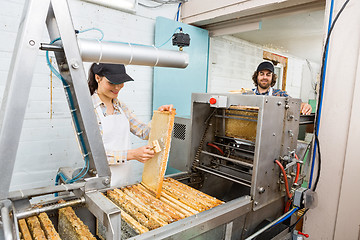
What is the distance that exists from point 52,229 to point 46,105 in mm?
1704

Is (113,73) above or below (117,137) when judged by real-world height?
above

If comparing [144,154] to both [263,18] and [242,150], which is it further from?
[263,18]

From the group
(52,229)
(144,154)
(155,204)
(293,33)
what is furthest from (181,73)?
(52,229)

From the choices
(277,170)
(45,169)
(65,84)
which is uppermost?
(65,84)

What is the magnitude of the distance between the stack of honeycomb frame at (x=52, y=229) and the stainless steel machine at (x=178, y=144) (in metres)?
0.07

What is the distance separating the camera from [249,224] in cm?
139

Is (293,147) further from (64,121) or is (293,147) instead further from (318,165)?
(64,121)

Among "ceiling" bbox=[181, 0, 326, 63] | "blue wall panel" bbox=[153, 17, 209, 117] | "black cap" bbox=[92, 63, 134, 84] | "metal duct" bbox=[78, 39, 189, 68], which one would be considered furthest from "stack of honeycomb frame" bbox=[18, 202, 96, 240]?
"ceiling" bbox=[181, 0, 326, 63]

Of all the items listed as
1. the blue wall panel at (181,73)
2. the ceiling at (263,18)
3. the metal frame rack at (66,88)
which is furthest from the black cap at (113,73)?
the ceiling at (263,18)

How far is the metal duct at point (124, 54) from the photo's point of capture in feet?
2.75

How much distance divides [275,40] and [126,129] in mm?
3753

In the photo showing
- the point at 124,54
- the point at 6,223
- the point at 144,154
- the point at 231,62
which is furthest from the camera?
the point at 231,62

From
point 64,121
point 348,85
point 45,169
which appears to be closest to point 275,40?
point 348,85

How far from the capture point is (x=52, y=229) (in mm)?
925
